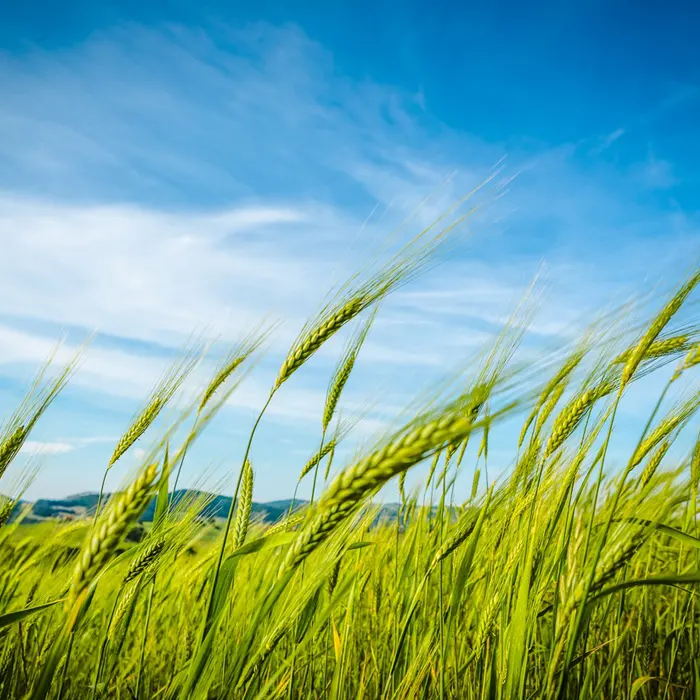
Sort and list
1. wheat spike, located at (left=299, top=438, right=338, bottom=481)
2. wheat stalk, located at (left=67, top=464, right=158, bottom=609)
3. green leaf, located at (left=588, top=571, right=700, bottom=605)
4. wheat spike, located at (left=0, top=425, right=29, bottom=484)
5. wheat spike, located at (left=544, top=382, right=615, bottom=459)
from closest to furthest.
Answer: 1. wheat stalk, located at (left=67, top=464, right=158, bottom=609)
2. green leaf, located at (left=588, top=571, right=700, bottom=605)
3. wheat spike, located at (left=0, top=425, right=29, bottom=484)
4. wheat spike, located at (left=544, top=382, right=615, bottom=459)
5. wheat spike, located at (left=299, top=438, right=338, bottom=481)

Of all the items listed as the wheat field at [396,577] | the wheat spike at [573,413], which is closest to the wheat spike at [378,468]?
the wheat field at [396,577]

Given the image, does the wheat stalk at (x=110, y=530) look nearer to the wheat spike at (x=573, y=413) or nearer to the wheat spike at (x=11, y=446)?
the wheat spike at (x=11, y=446)

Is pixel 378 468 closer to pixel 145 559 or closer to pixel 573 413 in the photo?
pixel 145 559

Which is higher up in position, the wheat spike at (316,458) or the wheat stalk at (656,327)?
the wheat stalk at (656,327)

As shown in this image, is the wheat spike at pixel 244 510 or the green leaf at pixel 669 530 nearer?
the green leaf at pixel 669 530

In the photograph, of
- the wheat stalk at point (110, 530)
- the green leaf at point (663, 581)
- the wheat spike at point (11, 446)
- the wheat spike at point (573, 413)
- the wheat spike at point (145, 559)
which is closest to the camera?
the wheat stalk at point (110, 530)

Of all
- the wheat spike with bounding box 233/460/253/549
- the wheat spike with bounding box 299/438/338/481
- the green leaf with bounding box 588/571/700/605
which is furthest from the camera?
the wheat spike with bounding box 299/438/338/481

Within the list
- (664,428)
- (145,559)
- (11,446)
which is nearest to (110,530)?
(145,559)

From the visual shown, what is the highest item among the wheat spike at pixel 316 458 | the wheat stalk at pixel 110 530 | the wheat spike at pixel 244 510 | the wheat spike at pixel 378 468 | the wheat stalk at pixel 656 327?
the wheat stalk at pixel 656 327

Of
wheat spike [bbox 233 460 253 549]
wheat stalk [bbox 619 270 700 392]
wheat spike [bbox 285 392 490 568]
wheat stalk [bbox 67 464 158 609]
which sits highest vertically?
wheat stalk [bbox 619 270 700 392]

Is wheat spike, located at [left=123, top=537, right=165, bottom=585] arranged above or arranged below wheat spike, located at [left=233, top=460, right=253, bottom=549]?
below

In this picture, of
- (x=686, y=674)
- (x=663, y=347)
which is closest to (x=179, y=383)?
(x=663, y=347)

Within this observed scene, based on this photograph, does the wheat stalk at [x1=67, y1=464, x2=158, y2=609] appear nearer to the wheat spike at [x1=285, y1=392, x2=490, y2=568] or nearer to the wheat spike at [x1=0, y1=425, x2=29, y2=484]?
the wheat spike at [x1=285, y1=392, x2=490, y2=568]

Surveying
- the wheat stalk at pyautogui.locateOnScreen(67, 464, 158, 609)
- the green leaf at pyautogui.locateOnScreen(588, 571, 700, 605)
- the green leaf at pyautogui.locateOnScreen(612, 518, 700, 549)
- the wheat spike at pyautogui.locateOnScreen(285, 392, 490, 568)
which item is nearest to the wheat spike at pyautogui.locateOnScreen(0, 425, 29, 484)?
the wheat stalk at pyautogui.locateOnScreen(67, 464, 158, 609)
